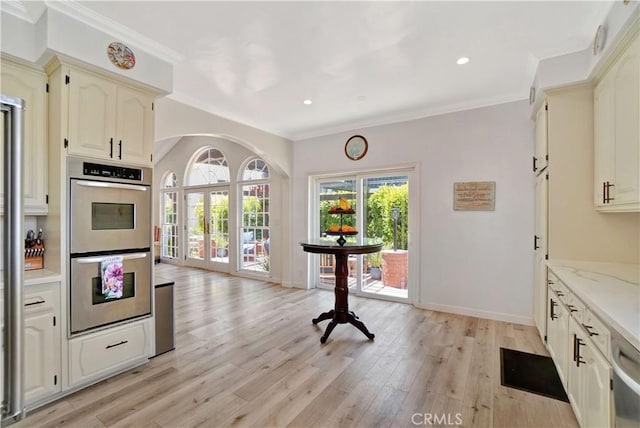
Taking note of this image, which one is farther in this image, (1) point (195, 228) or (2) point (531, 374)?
(1) point (195, 228)

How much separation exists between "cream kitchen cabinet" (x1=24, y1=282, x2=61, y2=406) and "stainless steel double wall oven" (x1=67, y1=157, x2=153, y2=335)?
4.0 inches

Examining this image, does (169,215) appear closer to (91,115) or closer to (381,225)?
(381,225)

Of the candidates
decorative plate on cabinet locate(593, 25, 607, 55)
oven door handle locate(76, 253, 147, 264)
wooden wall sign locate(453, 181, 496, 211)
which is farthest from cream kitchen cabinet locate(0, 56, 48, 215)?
wooden wall sign locate(453, 181, 496, 211)

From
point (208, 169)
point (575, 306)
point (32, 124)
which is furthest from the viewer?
point (208, 169)

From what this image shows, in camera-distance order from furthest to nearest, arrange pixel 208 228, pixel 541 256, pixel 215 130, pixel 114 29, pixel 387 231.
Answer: pixel 208 228, pixel 387 231, pixel 215 130, pixel 541 256, pixel 114 29

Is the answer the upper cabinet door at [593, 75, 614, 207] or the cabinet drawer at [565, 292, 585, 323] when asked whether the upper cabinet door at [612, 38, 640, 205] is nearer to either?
the upper cabinet door at [593, 75, 614, 207]

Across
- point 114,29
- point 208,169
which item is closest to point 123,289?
point 114,29

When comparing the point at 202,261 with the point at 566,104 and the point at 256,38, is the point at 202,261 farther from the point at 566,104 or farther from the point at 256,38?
→ the point at 566,104

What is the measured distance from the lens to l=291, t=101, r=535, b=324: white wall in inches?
135

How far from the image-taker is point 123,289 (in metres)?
2.37

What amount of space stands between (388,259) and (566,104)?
2769 millimetres

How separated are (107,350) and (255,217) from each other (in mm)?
3876

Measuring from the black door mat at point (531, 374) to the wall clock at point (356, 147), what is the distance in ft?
10.1

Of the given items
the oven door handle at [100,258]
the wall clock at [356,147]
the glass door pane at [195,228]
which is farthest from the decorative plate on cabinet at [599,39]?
the glass door pane at [195,228]
